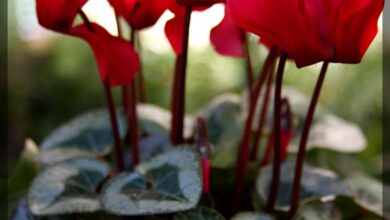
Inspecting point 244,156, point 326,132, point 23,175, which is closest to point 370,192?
point 326,132

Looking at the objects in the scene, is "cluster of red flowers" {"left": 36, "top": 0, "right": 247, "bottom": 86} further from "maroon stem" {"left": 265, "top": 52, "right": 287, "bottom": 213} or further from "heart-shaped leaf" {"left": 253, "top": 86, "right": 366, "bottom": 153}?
"heart-shaped leaf" {"left": 253, "top": 86, "right": 366, "bottom": 153}

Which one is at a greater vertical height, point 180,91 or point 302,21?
point 302,21

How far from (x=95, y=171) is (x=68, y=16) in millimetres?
194

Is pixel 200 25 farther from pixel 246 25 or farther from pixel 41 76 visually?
pixel 246 25

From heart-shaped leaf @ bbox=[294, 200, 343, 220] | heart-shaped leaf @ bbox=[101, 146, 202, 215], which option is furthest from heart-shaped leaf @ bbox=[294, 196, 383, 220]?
heart-shaped leaf @ bbox=[101, 146, 202, 215]

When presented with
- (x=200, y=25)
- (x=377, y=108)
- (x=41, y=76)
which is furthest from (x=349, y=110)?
(x=41, y=76)

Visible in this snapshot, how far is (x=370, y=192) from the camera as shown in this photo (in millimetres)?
834

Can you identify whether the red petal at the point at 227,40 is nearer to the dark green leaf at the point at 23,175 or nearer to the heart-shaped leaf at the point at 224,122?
the heart-shaped leaf at the point at 224,122

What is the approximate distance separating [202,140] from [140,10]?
0.14m

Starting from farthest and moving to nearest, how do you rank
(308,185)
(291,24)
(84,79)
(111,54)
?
(84,79) → (308,185) → (111,54) → (291,24)

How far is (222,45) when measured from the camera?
2.58 ft

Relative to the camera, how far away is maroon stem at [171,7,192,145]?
24.3 inches

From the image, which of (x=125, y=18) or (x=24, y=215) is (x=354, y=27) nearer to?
(x=125, y=18)

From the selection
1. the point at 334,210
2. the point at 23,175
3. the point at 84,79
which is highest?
the point at 334,210
